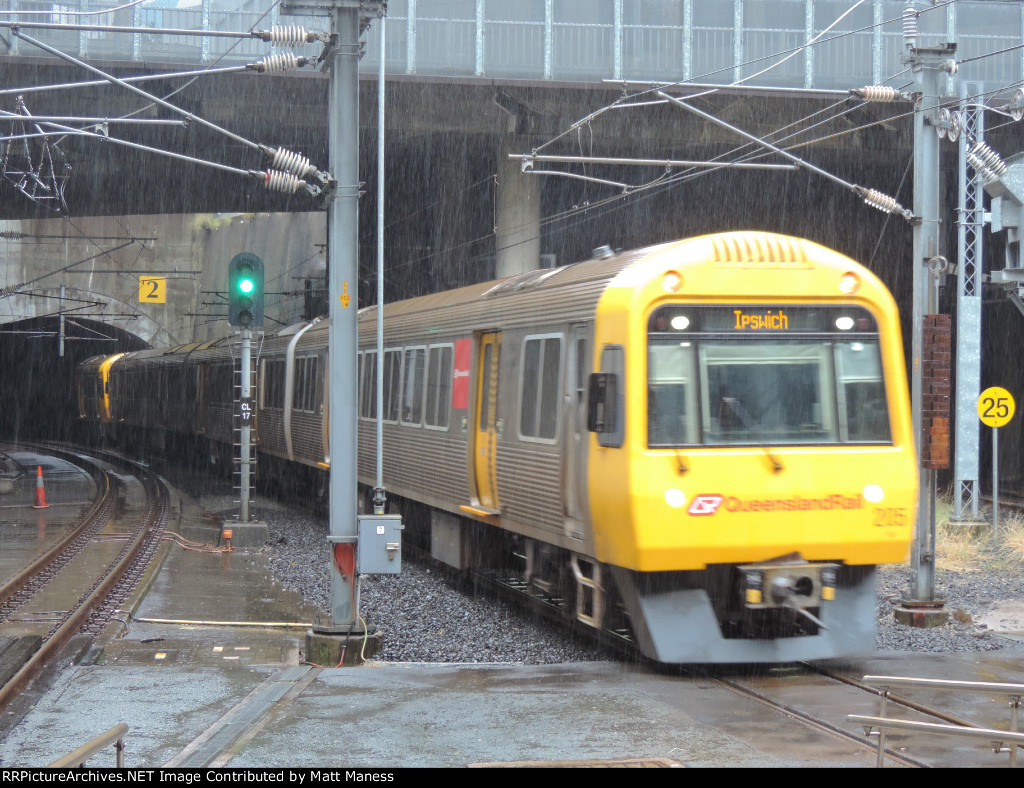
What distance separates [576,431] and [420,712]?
9.54 ft

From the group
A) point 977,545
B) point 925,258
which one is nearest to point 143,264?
point 977,545

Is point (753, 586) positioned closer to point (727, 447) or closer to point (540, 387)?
point (727, 447)

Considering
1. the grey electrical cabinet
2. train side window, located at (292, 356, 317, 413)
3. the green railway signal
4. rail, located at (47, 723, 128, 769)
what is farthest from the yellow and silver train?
train side window, located at (292, 356, 317, 413)

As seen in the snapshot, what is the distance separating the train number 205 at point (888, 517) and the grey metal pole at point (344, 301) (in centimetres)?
371

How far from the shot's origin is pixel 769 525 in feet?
28.3

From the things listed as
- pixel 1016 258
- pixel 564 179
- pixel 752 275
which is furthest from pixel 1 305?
pixel 752 275

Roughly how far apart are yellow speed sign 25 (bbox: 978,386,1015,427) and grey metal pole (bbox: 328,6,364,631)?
11768 mm

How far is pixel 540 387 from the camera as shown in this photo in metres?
10.4

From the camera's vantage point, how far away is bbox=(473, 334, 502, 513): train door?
1152cm

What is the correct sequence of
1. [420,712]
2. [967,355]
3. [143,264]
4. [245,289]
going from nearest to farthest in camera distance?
[420,712] → [245,289] → [967,355] → [143,264]

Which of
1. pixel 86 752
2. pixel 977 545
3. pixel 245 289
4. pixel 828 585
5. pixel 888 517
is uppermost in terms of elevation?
pixel 245 289

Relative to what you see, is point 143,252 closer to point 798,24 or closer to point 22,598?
point 798,24

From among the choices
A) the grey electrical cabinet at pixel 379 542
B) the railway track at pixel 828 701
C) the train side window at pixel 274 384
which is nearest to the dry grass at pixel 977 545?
the railway track at pixel 828 701

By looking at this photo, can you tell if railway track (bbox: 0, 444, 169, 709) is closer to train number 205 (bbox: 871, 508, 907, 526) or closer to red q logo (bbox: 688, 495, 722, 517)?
red q logo (bbox: 688, 495, 722, 517)
